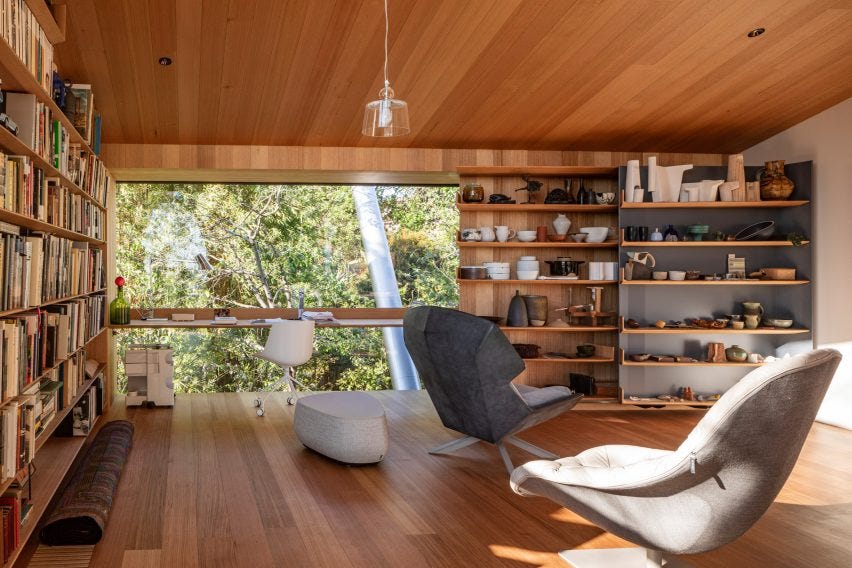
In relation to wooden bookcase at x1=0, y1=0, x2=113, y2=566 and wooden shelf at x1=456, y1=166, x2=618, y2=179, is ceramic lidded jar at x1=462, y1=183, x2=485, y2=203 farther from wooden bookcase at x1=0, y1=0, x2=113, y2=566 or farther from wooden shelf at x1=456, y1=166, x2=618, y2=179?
wooden bookcase at x1=0, y1=0, x2=113, y2=566

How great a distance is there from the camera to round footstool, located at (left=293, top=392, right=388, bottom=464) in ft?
14.7

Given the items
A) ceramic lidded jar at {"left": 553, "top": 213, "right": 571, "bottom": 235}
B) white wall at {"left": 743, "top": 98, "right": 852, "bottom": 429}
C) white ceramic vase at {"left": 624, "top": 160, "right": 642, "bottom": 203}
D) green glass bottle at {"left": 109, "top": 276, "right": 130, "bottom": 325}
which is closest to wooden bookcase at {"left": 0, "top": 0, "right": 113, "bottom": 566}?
green glass bottle at {"left": 109, "top": 276, "right": 130, "bottom": 325}

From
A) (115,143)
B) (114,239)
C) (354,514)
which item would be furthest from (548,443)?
(115,143)

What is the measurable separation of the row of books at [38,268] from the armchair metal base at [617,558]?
2.37m

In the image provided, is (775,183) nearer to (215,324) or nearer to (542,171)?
(542,171)

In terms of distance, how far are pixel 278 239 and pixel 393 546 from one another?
4.86 meters

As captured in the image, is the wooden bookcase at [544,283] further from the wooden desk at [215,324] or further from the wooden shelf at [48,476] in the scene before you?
the wooden shelf at [48,476]

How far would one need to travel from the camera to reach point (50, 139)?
3631 mm

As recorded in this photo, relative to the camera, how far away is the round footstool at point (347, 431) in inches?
176

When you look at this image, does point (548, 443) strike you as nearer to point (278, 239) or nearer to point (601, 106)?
point (601, 106)

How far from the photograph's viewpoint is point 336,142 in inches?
262

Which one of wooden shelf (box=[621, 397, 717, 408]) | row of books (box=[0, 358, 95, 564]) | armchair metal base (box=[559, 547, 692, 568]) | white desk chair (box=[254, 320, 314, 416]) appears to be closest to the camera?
row of books (box=[0, 358, 95, 564])

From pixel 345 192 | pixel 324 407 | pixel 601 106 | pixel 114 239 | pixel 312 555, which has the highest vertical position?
pixel 601 106

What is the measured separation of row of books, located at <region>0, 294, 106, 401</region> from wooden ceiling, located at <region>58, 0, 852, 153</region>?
1709mm
